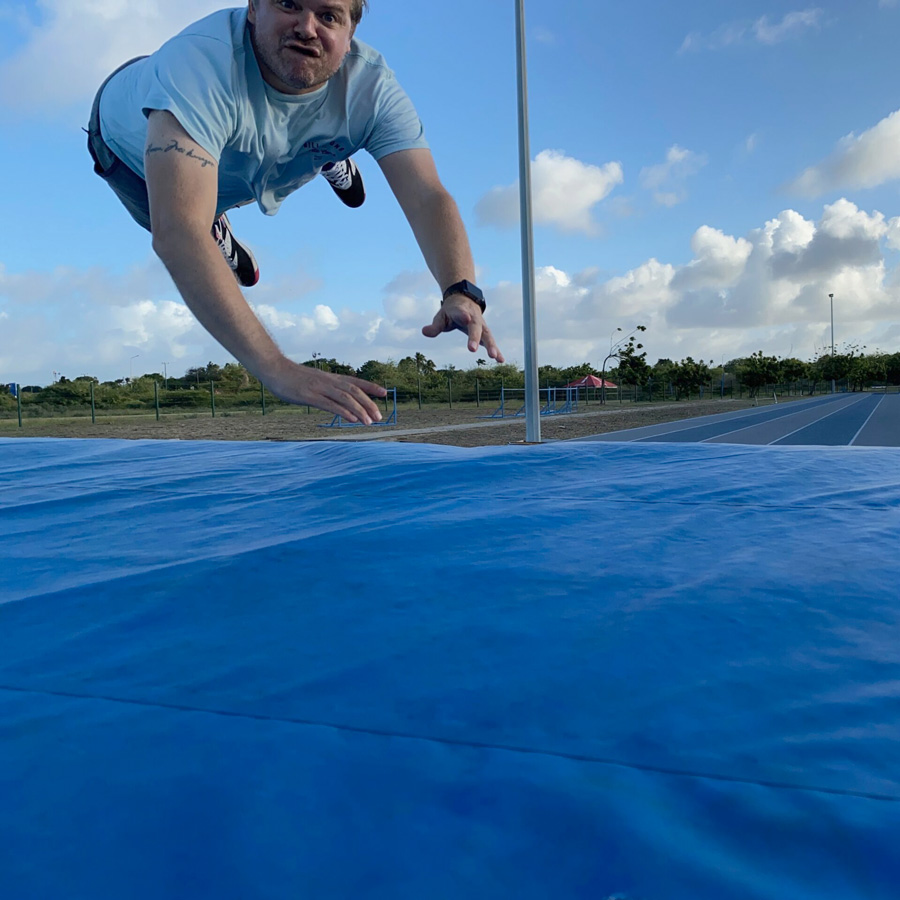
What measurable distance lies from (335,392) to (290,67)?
117 cm

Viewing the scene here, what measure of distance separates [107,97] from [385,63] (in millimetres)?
920

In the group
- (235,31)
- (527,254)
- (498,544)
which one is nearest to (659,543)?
(498,544)

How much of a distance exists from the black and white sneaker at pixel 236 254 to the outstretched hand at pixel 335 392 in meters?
1.87

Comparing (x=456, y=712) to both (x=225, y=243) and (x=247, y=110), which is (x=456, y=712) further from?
(x=225, y=243)

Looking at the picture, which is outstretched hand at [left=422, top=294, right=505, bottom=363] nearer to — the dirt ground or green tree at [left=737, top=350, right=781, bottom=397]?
the dirt ground

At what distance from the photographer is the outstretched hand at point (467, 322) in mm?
1775

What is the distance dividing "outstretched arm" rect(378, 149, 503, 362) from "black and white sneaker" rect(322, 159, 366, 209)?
819 millimetres

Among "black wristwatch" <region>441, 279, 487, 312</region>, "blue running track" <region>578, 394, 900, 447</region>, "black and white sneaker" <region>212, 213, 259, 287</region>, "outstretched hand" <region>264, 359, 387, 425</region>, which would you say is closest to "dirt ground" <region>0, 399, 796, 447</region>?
"blue running track" <region>578, 394, 900, 447</region>

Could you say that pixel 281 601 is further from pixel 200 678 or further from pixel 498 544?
pixel 498 544

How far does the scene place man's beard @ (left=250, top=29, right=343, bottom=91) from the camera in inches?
74.8

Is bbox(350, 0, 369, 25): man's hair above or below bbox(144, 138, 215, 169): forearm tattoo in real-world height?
above

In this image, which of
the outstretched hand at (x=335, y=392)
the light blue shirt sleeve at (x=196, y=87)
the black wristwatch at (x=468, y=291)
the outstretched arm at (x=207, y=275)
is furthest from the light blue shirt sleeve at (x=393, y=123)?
the outstretched hand at (x=335, y=392)

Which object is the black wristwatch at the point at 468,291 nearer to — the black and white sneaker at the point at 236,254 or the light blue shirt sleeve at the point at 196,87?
the light blue shirt sleeve at the point at 196,87

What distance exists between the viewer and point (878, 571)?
117 cm
